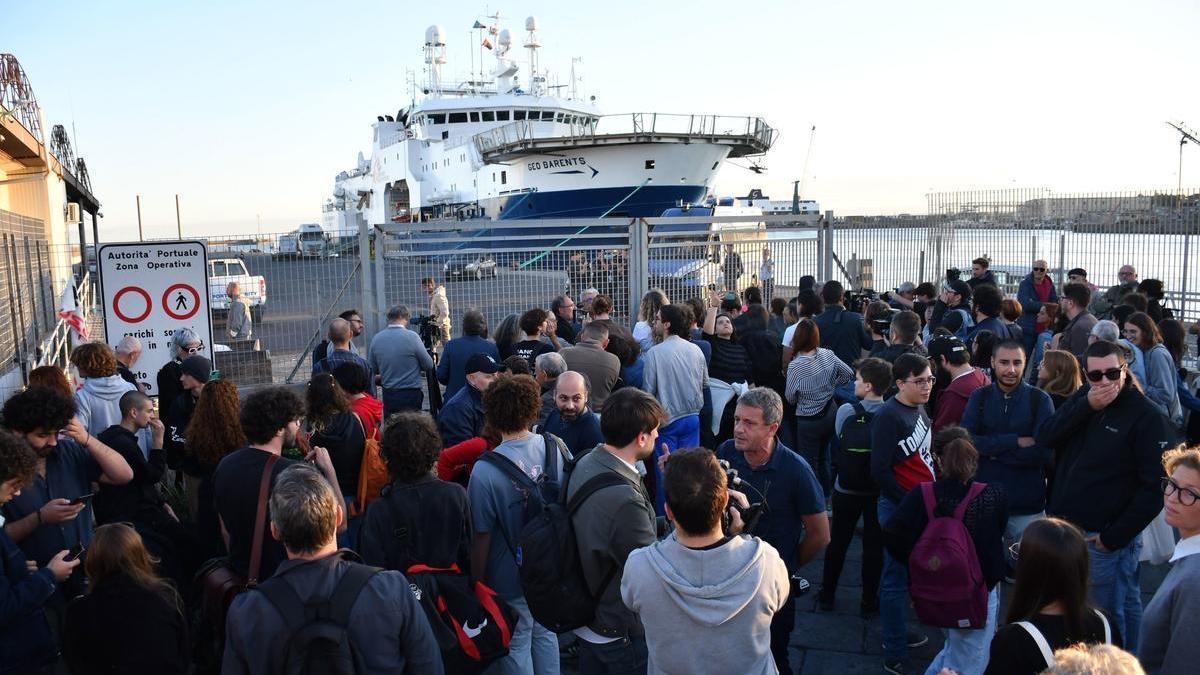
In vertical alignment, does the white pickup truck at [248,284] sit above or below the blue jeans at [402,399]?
above

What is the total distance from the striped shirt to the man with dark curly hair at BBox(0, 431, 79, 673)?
4.72m

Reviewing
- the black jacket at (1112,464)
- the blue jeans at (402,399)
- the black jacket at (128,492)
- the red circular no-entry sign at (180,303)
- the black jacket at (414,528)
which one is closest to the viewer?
the black jacket at (414,528)

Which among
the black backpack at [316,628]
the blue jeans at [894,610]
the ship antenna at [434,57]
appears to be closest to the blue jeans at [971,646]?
the blue jeans at [894,610]

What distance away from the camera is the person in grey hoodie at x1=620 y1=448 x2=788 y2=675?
2.63 metres

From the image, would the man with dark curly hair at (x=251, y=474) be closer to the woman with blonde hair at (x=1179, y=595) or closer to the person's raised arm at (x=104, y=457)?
the person's raised arm at (x=104, y=457)

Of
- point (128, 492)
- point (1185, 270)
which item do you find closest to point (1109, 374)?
point (128, 492)

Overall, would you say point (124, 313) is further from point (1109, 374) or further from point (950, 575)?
point (1109, 374)

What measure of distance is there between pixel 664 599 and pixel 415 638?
79 cm

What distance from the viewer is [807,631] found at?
16.6 ft

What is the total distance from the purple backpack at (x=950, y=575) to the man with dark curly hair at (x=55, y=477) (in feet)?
12.2

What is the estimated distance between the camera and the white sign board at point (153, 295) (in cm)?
690

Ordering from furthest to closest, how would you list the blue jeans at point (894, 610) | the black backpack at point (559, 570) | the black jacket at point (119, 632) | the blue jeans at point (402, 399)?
the blue jeans at point (402, 399) < the blue jeans at point (894, 610) < the black backpack at point (559, 570) < the black jacket at point (119, 632)

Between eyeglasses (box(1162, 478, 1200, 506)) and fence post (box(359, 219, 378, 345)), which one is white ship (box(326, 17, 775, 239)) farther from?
eyeglasses (box(1162, 478, 1200, 506))

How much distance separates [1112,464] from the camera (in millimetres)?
4172
